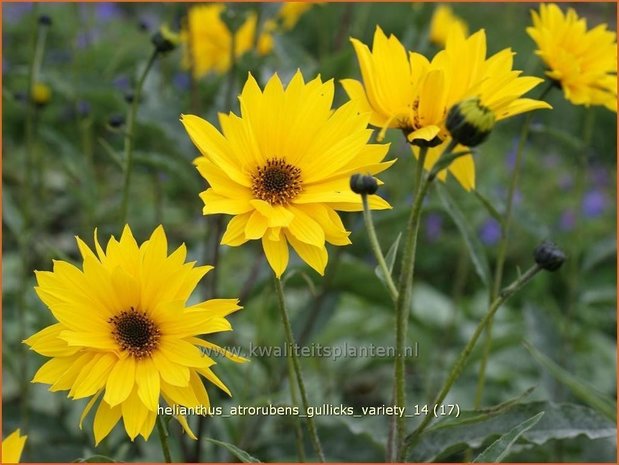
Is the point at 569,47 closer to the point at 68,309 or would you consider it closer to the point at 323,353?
the point at 68,309

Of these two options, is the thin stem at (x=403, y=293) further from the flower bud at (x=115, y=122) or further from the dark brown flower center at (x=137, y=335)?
the flower bud at (x=115, y=122)

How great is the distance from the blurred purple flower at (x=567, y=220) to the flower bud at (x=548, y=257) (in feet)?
6.95

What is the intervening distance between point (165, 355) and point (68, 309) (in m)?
0.11

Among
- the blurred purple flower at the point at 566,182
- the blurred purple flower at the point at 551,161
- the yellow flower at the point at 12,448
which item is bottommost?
the yellow flower at the point at 12,448

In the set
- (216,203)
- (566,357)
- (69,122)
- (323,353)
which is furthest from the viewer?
(69,122)

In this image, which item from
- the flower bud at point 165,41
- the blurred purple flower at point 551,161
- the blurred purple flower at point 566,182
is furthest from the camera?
the blurred purple flower at point 551,161

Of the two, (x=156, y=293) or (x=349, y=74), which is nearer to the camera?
(x=156, y=293)

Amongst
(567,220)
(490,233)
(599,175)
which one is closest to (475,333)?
(490,233)

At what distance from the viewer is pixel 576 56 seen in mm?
1207

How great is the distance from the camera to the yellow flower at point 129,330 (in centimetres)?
87

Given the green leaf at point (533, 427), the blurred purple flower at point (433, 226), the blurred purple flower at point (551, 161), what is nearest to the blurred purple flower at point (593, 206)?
the blurred purple flower at point (551, 161)

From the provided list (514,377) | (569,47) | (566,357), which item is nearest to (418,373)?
(514,377)

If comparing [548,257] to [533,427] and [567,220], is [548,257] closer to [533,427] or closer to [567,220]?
[533,427]

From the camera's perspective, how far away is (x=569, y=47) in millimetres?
1204
